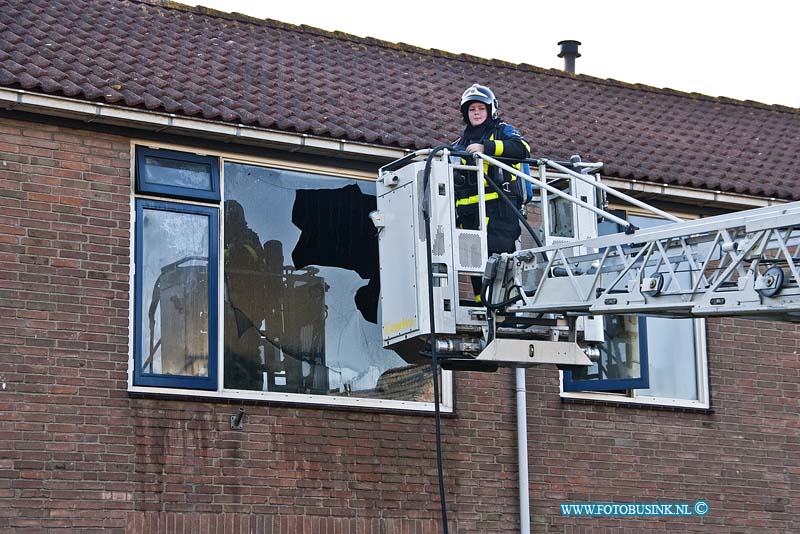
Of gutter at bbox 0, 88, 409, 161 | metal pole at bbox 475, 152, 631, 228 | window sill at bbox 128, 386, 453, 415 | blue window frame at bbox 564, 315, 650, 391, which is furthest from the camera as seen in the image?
blue window frame at bbox 564, 315, 650, 391

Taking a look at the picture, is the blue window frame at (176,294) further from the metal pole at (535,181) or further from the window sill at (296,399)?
the metal pole at (535,181)

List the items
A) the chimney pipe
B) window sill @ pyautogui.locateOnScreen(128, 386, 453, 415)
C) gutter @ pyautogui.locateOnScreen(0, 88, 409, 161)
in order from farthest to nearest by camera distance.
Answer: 1. the chimney pipe
2. window sill @ pyautogui.locateOnScreen(128, 386, 453, 415)
3. gutter @ pyautogui.locateOnScreen(0, 88, 409, 161)

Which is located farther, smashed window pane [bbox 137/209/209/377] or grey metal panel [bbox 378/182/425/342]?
smashed window pane [bbox 137/209/209/377]

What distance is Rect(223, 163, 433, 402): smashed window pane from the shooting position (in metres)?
12.5

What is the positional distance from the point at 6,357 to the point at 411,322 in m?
3.13

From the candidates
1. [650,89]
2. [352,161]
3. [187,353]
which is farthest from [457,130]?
[650,89]

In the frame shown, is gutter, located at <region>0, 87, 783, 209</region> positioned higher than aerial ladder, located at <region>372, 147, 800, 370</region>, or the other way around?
gutter, located at <region>0, 87, 783, 209</region>

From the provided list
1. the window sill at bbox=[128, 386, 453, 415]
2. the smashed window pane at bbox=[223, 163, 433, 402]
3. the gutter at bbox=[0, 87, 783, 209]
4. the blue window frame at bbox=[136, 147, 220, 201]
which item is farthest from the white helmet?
the window sill at bbox=[128, 386, 453, 415]

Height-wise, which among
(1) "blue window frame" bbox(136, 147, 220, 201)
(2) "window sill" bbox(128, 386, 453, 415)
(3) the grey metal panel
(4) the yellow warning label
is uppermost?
(1) "blue window frame" bbox(136, 147, 220, 201)

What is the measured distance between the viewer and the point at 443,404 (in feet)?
43.0

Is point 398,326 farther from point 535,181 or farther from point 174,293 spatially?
point 174,293

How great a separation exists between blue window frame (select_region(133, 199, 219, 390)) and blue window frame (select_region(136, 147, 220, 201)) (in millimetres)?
109

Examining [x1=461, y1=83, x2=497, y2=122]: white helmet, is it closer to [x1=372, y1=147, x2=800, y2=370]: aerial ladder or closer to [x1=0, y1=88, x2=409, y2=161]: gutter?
[x1=372, y1=147, x2=800, y2=370]: aerial ladder

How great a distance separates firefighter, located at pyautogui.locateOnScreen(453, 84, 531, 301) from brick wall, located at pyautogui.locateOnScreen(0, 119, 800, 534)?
2425mm
